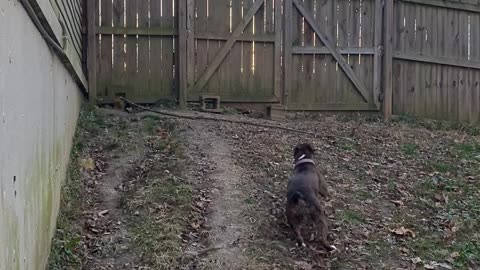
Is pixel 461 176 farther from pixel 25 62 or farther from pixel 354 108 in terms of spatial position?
pixel 25 62

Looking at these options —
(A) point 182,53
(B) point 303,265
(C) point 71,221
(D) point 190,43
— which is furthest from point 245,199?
(D) point 190,43

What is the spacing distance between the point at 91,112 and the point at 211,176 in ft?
8.77

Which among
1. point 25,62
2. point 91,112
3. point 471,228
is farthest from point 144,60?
point 25,62

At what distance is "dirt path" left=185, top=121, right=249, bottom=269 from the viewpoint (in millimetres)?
5086

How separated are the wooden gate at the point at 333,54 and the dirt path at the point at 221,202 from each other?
2561mm

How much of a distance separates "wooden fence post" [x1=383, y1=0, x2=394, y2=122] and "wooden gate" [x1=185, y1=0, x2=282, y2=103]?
1.83m

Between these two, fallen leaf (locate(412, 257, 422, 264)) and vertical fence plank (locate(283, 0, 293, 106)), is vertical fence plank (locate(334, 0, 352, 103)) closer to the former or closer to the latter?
vertical fence plank (locate(283, 0, 293, 106))

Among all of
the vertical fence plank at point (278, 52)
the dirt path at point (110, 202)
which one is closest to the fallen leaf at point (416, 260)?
the dirt path at point (110, 202)

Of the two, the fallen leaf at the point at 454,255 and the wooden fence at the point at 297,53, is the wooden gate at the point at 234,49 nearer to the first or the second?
the wooden fence at the point at 297,53

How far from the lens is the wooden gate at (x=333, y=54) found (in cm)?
1005

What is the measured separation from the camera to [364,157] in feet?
26.1

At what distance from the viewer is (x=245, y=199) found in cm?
614

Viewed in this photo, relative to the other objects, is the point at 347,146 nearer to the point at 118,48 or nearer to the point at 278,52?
the point at 278,52

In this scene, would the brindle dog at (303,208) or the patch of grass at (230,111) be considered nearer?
the brindle dog at (303,208)
